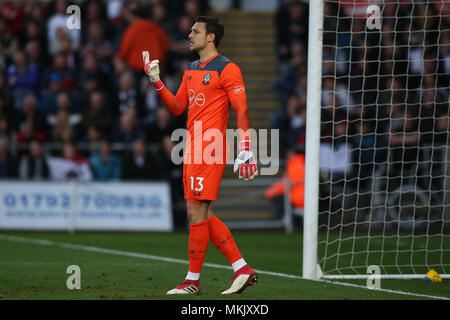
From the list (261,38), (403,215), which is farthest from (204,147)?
(261,38)

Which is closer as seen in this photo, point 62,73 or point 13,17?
point 62,73

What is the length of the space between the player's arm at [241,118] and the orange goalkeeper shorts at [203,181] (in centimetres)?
18

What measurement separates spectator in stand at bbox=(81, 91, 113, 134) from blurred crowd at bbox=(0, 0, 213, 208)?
0.06ft

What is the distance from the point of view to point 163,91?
23.6 feet

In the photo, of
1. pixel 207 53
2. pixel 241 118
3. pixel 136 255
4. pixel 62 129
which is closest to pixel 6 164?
pixel 62 129

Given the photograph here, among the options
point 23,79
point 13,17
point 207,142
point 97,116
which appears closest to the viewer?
point 207,142

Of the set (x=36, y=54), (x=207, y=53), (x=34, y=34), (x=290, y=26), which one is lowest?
(x=207, y=53)

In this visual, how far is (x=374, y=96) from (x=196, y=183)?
877 cm

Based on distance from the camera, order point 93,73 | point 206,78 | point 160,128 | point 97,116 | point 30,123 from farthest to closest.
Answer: point 93,73 → point 30,123 → point 97,116 → point 160,128 → point 206,78

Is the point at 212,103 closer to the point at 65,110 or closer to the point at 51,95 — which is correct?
the point at 65,110

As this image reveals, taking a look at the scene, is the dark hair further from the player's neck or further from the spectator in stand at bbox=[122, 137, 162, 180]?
the spectator in stand at bbox=[122, 137, 162, 180]

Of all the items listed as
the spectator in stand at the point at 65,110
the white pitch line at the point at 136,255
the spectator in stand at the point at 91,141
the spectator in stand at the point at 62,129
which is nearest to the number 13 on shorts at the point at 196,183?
the white pitch line at the point at 136,255

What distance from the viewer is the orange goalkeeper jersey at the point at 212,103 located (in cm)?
692

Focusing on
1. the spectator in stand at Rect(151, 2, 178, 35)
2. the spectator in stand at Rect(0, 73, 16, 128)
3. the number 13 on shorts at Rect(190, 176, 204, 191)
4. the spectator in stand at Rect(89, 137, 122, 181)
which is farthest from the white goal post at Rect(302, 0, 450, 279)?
the spectator in stand at Rect(0, 73, 16, 128)
